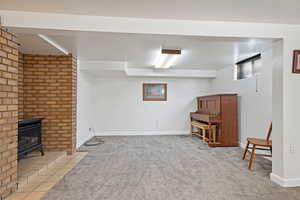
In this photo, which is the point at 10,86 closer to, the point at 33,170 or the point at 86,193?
the point at 33,170

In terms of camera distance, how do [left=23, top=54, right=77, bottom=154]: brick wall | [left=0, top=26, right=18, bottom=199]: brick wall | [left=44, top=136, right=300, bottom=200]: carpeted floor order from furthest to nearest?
[left=23, top=54, right=77, bottom=154]: brick wall
[left=44, top=136, right=300, bottom=200]: carpeted floor
[left=0, top=26, right=18, bottom=199]: brick wall

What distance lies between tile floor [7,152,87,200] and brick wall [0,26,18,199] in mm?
167

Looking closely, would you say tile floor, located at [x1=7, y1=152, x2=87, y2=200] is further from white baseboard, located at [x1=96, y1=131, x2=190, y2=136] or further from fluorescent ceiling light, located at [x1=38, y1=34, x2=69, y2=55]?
white baseboard, located at [x1=96, y1=131, x2=190, y2=136]

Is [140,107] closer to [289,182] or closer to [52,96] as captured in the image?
[52,96]

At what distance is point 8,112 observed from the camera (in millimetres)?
2127

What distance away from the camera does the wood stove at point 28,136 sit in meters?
2.78

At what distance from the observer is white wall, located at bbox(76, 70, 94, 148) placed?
176 inches

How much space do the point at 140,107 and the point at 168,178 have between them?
12.6ft

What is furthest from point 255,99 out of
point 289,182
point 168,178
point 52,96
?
point 52,96

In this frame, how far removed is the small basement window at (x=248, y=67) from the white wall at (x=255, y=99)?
0.51ft

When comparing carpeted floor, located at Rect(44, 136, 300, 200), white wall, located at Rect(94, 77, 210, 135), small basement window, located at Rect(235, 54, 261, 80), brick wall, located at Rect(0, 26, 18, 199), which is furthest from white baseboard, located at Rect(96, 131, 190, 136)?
brick wall, located at Rect(0, 26, 18, 199)

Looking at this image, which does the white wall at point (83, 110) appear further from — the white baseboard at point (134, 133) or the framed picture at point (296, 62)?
the framed picture at point (296, 62)

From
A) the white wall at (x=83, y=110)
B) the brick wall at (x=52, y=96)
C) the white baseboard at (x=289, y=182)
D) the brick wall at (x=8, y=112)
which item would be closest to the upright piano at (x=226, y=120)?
the white baseboard at (x=289, y=182)

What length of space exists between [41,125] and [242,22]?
3757 millimetres
